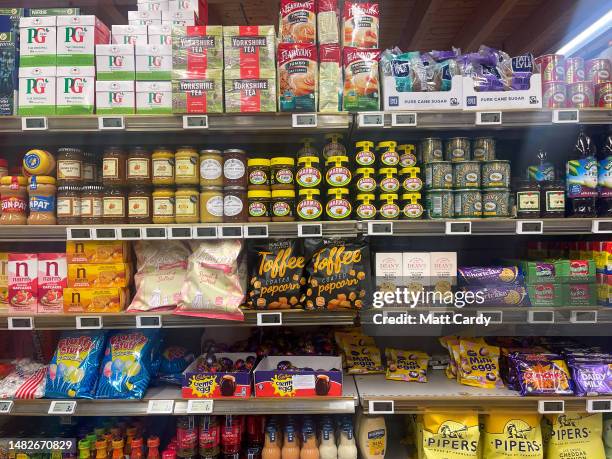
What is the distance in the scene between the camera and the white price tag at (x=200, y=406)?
2.01 meters

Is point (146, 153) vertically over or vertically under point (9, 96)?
under

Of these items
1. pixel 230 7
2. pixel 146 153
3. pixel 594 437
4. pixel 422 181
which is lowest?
pixel 594 437

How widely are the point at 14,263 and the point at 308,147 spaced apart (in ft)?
5.39

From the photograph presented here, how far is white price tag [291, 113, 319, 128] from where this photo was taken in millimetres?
2035

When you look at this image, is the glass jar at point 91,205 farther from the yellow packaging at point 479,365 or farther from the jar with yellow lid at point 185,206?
the yellow packaging at point 479,365

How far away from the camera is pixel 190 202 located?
211cm

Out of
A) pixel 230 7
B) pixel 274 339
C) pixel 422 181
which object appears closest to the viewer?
pixel 422 181

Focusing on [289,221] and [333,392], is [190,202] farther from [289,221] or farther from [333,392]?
[333,392]

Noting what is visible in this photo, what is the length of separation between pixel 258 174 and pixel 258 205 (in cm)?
16

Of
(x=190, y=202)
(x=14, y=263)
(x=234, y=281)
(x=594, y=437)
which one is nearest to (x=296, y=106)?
(x=190, y=202)

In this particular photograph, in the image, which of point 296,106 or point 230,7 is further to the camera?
point 230,7

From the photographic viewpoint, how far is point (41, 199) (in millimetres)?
2125

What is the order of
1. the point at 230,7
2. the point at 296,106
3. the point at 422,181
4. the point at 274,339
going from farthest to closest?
the point at 230,7
the point at 274,339
the point at 422,181
the point at 296,106

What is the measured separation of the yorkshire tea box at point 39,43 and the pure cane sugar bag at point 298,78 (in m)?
1.15
